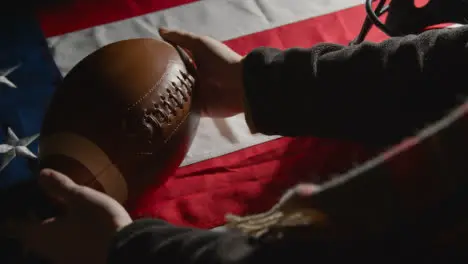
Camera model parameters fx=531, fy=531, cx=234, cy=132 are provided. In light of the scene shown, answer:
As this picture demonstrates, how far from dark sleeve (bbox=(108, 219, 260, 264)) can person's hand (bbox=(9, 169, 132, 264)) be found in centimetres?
5

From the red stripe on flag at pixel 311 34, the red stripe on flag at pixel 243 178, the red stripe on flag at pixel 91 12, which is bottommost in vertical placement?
the red stripe on flag at pixel 243 178

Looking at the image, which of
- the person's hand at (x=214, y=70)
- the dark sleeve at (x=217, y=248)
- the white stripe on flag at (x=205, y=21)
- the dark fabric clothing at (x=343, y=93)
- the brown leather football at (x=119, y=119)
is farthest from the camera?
the white stripe on flag at (x=205, y=21)

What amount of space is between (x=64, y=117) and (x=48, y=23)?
54 centimetres

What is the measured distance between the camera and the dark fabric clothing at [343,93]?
1.92 feet

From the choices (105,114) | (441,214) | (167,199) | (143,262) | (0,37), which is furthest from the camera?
(0,37)

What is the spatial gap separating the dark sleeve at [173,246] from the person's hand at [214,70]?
0.94 feet

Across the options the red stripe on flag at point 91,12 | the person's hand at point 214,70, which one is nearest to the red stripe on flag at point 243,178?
the person's hand at point 214,70

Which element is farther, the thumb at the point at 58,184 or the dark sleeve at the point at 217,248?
the thumb at the point at 58,184

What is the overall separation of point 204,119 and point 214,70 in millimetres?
183

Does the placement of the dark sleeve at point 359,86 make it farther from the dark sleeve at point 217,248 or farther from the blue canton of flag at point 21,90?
the blue canton of flag at point 21,90

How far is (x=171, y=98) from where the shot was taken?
0.73m

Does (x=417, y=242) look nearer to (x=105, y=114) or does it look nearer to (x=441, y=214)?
(x=441, y=214)

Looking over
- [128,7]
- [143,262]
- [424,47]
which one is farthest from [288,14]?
[143,262]

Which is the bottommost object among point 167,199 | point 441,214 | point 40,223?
point 167,199
